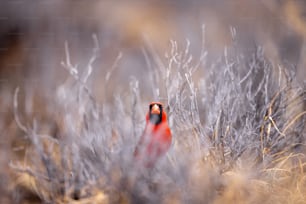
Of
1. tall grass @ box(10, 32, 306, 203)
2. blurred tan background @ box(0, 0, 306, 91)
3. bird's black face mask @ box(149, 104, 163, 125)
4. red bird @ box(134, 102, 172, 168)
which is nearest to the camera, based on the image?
tall grass @ box(10, 32, 306, 203)

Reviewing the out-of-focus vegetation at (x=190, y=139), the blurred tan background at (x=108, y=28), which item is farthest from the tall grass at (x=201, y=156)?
the blurred tan background at (x=108, y=28)

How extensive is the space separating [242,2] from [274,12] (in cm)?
157

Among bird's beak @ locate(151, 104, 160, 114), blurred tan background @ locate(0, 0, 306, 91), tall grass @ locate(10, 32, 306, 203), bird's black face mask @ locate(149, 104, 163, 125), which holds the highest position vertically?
blurred tan background @ locate(0, 0, 306, 91)

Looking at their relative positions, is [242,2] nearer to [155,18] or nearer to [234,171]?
[155,18]

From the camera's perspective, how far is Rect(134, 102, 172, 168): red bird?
308cm

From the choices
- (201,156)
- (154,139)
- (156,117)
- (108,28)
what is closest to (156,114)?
(156,117)

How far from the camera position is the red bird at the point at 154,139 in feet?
10.1

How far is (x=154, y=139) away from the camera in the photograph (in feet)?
10.4

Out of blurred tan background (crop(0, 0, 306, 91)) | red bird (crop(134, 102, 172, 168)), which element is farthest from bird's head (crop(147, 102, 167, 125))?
blurred tan background (crop(0, 0, 306, 91))

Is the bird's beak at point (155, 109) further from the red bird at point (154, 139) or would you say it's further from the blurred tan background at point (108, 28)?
the blurred tan background at point (108, 28)

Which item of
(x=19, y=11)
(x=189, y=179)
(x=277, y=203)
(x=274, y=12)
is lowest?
(x=277, y=203)

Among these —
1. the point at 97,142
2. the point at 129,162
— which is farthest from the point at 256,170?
the point at 97,142

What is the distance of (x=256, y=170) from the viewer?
9.87 feet

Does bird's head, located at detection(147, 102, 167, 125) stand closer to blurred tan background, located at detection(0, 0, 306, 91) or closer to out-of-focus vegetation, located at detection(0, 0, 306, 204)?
out-of-focus vegetation, located at detection(0, 0, 306, 204)
